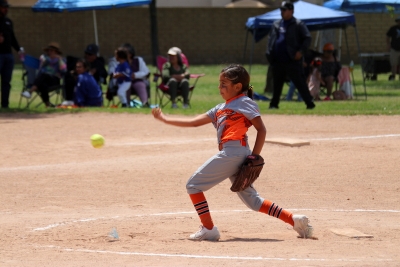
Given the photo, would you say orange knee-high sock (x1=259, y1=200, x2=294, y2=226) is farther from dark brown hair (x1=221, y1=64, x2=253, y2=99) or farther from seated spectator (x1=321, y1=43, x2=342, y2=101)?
seated spectator (x1=321, y1=43, x2=342, y2=101)

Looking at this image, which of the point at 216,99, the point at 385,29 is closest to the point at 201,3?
the point at 385,29

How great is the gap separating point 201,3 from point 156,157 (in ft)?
107

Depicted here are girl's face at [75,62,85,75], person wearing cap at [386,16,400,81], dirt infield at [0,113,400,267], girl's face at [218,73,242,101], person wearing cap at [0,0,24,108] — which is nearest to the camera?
dirt infield at [0,113,400,267]

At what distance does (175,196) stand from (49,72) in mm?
10505

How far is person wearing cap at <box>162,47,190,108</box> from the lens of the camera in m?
18.6

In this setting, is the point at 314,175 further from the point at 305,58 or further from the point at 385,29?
the point at 385,29

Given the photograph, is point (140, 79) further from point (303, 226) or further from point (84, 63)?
point (303, 226)

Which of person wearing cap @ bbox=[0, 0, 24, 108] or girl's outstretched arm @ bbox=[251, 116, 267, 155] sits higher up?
girl's outstretched arm @ bbox=[251, 116, 267, 155]

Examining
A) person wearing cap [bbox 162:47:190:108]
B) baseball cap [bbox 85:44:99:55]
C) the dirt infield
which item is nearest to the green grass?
person wearing cap [bbox 162:47:190:108]

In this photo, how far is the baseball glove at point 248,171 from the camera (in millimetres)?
6832

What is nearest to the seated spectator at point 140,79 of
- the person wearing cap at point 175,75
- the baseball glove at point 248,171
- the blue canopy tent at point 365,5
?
the person wearing cap at point 175,75

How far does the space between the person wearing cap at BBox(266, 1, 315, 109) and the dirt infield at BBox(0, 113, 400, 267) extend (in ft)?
4.41

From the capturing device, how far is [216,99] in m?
22.7

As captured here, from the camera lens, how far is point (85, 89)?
1916 centimetres
